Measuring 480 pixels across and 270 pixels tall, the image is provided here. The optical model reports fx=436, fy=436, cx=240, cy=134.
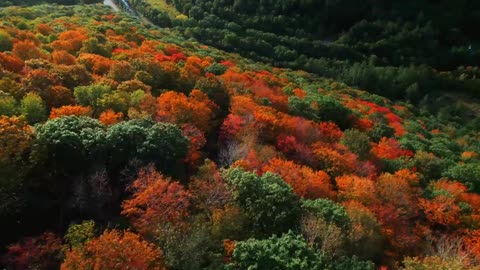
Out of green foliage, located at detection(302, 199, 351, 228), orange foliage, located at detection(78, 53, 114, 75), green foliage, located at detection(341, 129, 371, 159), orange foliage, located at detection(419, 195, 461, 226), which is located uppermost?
orange foliage, located at detection(78, 53, 114, 75)

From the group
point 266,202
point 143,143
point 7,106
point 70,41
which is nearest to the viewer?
point 266,202

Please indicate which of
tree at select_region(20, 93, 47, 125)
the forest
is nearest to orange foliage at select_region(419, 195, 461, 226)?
the forest

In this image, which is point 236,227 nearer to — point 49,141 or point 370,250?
point 370,250

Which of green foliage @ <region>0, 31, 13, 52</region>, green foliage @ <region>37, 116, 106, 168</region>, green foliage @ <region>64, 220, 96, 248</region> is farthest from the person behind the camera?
green foliage @ <region>0, 31, 13, 52</region>

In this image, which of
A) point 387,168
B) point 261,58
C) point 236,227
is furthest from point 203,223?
point 261,58

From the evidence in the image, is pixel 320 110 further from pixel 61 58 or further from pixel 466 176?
pixel 61 58

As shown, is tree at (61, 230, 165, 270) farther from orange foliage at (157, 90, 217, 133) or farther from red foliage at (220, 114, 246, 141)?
red foliage at (220, 114, 246, 141)

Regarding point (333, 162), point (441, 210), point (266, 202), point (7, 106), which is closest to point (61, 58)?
point (7, 106)
